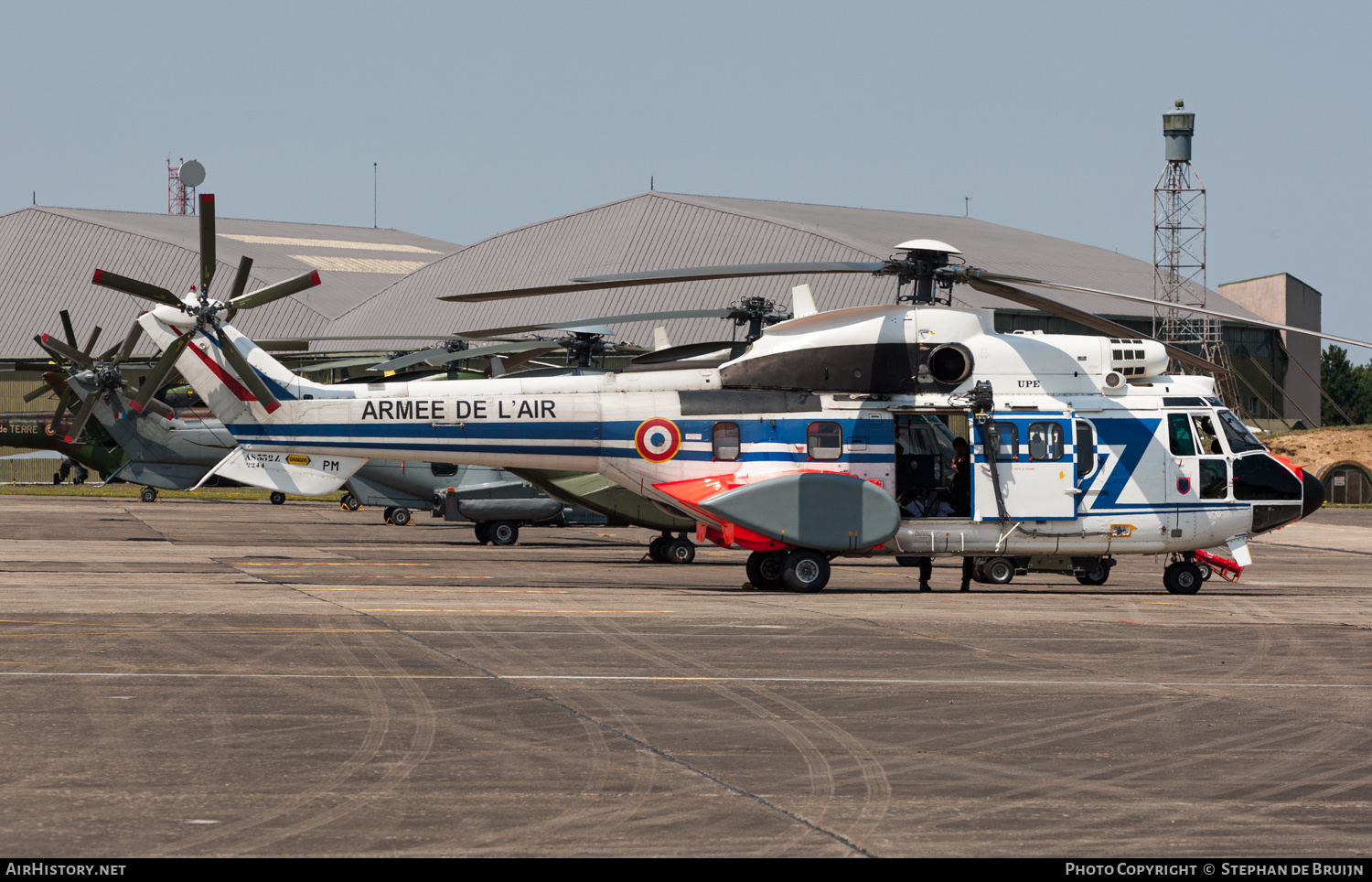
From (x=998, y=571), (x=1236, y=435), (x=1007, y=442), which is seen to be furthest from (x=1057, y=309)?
(x=998, y=571)

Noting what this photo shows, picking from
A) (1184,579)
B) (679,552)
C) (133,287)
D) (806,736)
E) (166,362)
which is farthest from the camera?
(679,552)

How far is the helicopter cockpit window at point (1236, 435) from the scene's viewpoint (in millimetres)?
22281

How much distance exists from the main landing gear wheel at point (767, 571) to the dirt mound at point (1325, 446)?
51732 millimetres

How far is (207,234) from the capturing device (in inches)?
917

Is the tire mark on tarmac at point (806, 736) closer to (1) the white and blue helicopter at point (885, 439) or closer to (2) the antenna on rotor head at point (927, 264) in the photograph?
(1) the white and blue helicopter at point (885, 439)

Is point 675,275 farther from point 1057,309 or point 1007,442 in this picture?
point 1007,442

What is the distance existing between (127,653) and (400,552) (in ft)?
52.5

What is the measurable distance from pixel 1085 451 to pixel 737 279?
54.3 meters

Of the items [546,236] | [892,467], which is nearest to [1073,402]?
[892,467]

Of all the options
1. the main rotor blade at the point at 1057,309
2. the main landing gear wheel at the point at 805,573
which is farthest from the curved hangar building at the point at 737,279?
the main landing gear wheel at the point at 805,573

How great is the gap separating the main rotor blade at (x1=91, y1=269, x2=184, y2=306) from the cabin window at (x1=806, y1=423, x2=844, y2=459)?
10701mm

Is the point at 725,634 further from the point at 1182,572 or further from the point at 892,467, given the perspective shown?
the point at 1182,572

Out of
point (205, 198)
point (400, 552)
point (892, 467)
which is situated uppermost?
point (205, 198)

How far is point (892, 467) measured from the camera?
2138 cm
